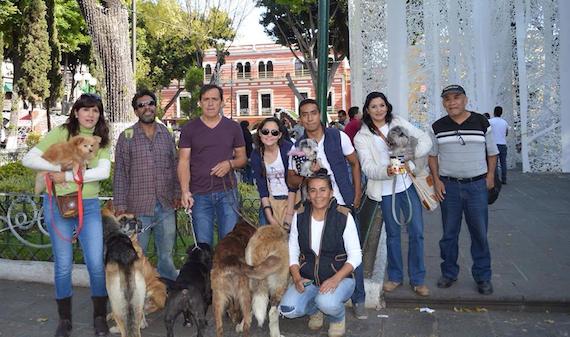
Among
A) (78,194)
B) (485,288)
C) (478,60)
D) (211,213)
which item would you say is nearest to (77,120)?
(78,194)

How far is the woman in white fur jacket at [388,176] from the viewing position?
4.62 m

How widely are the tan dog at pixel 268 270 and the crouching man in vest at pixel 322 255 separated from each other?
3.5 inches

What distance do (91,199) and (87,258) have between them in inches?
19.5

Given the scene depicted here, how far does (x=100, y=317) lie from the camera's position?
4.32 m

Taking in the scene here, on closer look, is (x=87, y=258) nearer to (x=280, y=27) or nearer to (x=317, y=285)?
(x=317, y=285)

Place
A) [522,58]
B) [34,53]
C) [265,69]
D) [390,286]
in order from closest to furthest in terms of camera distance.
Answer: [390,286]
[522,58]
[34,53]
[265,69]

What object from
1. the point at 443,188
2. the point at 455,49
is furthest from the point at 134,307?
the point at 455,49

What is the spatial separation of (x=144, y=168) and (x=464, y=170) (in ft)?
9.81

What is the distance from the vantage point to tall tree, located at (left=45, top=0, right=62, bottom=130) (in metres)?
26.8

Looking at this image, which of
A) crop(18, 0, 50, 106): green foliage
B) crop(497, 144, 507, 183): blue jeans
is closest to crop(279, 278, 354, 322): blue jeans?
crop(497, 144, 507, 183): blue jeans

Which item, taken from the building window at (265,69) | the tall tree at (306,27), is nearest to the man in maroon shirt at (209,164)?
the tall tree at (306,27)

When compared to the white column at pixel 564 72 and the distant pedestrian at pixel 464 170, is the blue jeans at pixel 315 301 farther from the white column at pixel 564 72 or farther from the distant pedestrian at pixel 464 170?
the white column at pixel 564 72

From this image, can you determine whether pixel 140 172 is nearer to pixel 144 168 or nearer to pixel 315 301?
pixel 144 168

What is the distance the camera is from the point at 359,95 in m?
8.90
